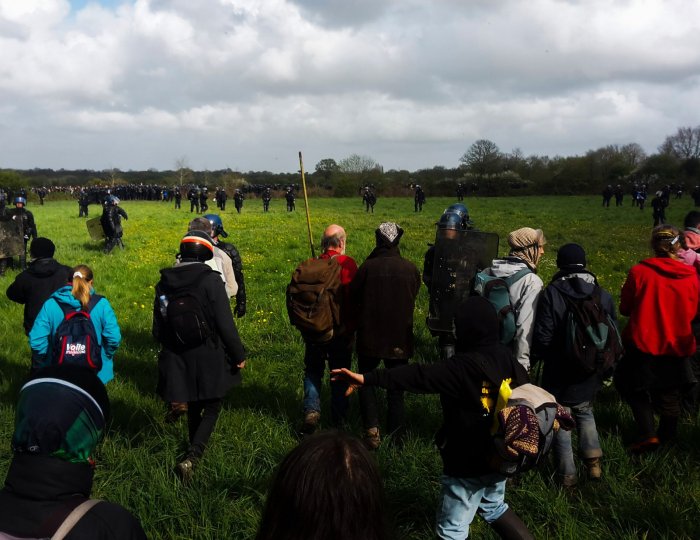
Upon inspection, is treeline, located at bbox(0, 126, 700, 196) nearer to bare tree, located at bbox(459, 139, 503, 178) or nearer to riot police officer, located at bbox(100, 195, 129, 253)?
bare tree, located at bbox(459, 139, 503, 178)

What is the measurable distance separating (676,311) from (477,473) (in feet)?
7.59

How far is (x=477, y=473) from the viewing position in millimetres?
2520

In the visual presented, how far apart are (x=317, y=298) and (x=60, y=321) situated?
199 cm

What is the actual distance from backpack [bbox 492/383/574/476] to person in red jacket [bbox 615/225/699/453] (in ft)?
6.33

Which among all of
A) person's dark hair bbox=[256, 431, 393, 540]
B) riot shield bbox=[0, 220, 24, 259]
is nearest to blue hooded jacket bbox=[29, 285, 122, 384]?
person's dark hair bbox=[256, 431, 393, 540]

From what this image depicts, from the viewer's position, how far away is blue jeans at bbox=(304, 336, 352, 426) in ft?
14.4

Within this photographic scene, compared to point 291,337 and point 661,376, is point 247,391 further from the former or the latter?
point 661,376

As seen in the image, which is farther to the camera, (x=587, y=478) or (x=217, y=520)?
(x=587, y=478)

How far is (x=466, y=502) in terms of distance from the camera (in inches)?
102

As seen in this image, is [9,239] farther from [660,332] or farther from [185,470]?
[660,332]

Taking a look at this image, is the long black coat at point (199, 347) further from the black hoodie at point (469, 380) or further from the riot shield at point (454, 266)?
the riot shield at point (454, 266)

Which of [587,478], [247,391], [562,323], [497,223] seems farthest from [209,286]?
[497,223]

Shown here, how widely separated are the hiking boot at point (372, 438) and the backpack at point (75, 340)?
215cm

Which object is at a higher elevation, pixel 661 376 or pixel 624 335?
pixel 624 335
